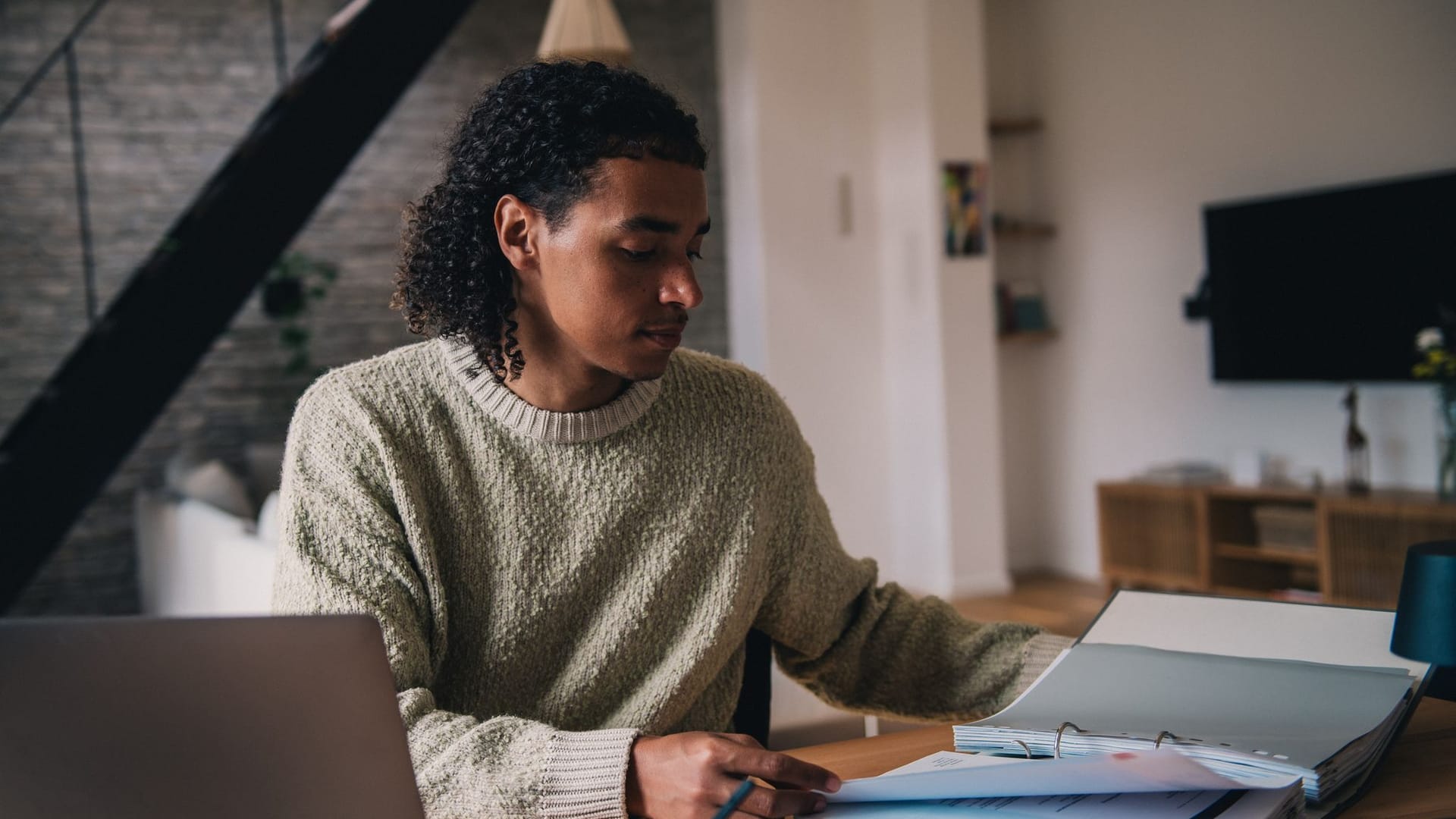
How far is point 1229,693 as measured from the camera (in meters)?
0.93

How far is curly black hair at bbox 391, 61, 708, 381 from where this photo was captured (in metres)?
1.10

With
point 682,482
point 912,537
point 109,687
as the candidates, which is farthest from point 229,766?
point 912,537

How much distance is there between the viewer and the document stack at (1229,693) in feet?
2.67

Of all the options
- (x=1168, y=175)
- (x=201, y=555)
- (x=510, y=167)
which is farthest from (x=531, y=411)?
(x=1168, y=175)

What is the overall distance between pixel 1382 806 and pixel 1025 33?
5143 mm

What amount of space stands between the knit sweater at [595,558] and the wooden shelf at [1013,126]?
4.38 metres

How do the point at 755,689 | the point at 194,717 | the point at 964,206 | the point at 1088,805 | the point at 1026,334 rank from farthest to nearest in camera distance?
the point at 1026,334, the point at 964,206, the point at 755,689, the point at 1088,805, the point at 194,717

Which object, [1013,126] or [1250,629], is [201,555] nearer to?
[1250,629]

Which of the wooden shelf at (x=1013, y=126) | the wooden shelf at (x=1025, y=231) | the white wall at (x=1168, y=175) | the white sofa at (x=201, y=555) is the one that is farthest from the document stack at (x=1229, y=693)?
the wooden shelf at (x=1013, y=126)

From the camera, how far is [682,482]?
1218 millimetres

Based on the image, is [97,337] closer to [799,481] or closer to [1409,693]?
[799,481]

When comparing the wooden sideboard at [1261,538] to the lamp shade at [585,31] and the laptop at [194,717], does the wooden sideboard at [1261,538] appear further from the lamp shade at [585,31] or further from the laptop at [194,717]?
the laptop at [194,717]

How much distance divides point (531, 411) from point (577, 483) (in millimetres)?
80

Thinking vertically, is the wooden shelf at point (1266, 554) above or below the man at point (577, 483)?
below
